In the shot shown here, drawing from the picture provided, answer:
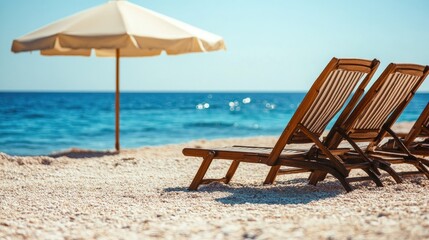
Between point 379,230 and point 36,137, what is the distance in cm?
1813

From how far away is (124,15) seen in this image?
28.3 feet

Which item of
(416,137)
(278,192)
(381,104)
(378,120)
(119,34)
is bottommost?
(278,192)

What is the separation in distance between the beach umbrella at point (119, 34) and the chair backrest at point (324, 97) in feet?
11.5

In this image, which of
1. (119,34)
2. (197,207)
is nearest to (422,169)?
(197,207)

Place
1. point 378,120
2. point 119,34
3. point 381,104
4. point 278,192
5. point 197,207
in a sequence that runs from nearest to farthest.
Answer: point 197,207
point 278,192
point 381,104
point 378,120
point 119,34

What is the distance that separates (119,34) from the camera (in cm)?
800

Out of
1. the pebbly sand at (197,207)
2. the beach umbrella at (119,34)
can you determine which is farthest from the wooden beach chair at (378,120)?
the beach umbrella at (119,34)

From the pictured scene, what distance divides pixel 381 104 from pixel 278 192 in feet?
3.85

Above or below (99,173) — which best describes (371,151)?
above

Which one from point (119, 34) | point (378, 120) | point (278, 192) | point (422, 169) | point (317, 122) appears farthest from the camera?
point (119, 34)

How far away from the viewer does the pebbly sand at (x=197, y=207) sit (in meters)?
3.36

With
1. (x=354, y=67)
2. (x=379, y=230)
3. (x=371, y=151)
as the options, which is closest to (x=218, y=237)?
(x=379, y=230)

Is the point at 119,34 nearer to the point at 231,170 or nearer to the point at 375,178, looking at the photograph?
the point at 231,170

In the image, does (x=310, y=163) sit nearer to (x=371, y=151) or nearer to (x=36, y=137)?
(x=371, y=151)
